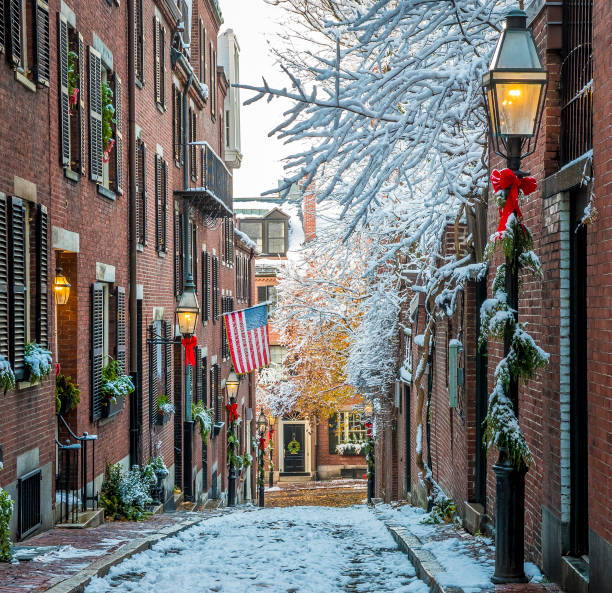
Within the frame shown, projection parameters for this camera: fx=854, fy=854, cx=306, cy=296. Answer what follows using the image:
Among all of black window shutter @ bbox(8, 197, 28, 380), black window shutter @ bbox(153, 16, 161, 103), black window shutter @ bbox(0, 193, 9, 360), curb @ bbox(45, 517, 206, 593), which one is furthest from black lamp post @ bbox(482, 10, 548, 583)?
black window shutter @ bbox(153, 16, 161, 103)

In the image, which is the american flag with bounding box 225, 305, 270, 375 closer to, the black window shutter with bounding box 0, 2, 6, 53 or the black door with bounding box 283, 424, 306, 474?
the black window shutter with bounding box 0, 2, 6, 53

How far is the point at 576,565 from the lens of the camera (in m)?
6.41

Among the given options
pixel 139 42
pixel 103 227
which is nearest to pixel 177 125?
pixel 139 42

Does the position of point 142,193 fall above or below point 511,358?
above

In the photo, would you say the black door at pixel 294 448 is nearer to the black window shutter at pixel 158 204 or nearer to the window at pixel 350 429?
the window at pixel 350 429

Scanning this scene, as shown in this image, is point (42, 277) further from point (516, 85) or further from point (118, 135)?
point (516, 85)

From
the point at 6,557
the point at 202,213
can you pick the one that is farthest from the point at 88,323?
the point at 202,213

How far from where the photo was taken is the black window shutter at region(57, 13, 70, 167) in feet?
35.2

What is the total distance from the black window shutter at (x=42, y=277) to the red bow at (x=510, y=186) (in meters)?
5.38

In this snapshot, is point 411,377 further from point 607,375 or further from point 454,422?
point 607,375

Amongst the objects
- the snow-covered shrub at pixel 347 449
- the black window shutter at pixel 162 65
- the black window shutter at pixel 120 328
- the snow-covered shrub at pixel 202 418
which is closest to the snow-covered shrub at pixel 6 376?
the black window shutter at pixel 120 328

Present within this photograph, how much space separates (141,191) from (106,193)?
112 inches

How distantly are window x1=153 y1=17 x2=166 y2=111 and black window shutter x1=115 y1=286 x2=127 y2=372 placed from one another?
206 inches

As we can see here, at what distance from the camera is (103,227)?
A: 520 inches
